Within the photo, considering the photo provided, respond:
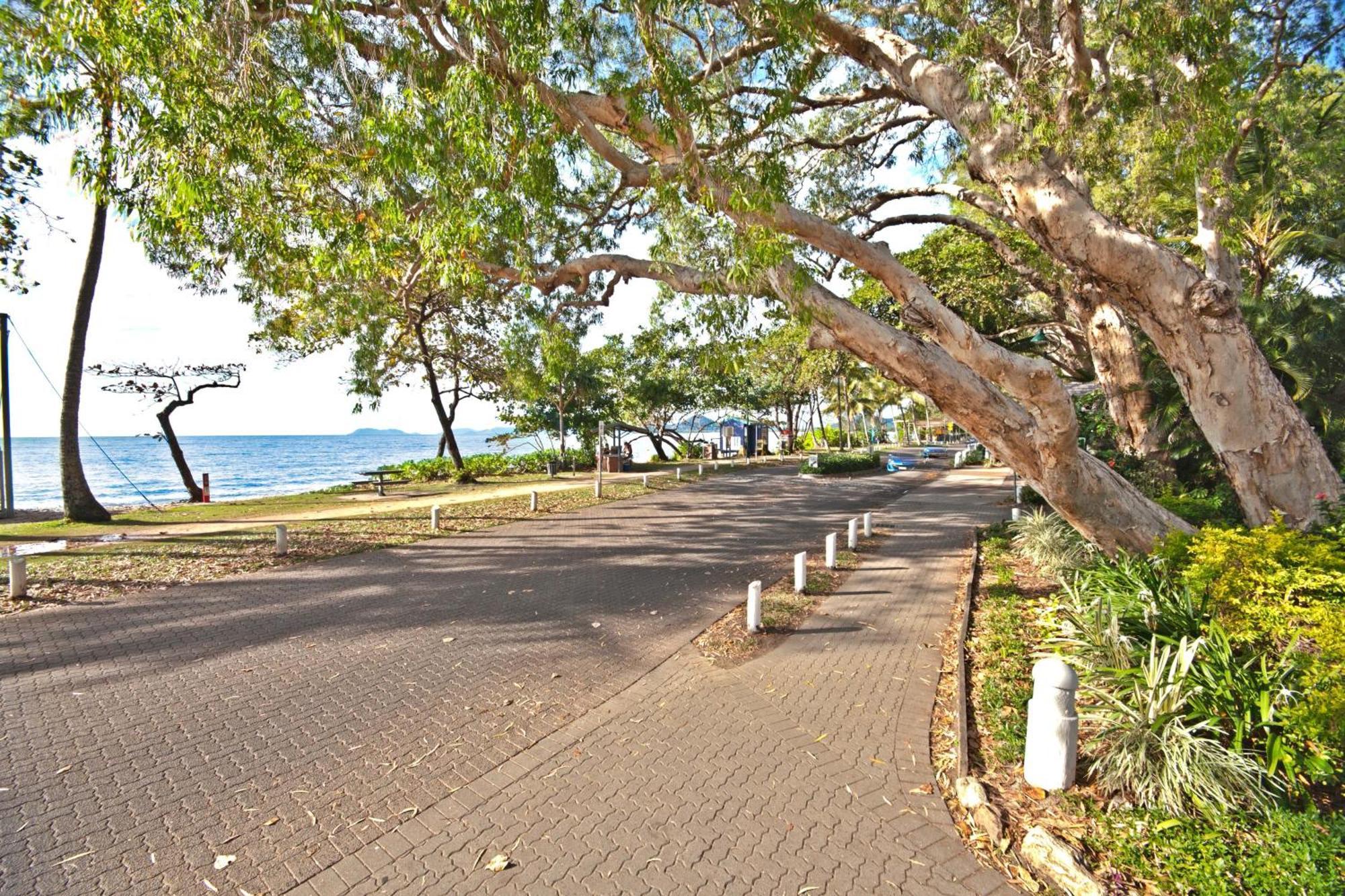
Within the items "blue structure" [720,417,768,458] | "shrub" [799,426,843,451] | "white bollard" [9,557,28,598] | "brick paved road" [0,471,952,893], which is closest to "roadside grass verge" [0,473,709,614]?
"white bollard" [9,557,28,598]

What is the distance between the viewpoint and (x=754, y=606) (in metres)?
6.49

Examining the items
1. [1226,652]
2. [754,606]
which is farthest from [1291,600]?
[754,606]

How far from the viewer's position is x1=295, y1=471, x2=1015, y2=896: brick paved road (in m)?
2.99

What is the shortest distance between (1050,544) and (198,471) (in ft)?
235

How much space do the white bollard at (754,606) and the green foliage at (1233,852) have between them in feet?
11.4

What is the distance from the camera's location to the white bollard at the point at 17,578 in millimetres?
7566

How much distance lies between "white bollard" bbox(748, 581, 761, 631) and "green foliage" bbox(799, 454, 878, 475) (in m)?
19.0

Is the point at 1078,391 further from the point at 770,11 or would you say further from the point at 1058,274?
the point at 770,11

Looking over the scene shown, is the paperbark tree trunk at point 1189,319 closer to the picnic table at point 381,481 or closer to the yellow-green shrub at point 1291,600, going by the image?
the yellow-green shrub at point 1291,600

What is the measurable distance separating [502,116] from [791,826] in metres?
6.30

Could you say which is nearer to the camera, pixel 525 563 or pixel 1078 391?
pixel 525 563

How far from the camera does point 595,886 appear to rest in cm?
292

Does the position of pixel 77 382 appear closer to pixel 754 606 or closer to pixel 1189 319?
pixel 754 606

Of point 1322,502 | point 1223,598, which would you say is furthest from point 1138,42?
point 1223,598
